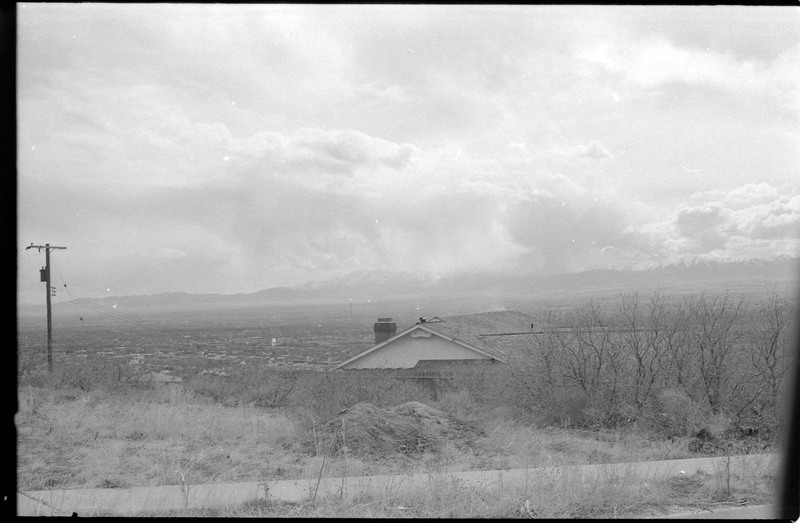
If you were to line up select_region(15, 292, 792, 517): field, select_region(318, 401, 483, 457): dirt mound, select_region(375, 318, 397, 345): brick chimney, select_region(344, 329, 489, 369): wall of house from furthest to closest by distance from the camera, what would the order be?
select_region(375, 318, 397, 345): brick chimney → select_region(344, 329, 489, 369): wall of house → select_region(318, 401, 483, 457): dirt mound → select_region(15, 292, 792, 517): field

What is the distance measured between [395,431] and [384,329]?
17.3 m

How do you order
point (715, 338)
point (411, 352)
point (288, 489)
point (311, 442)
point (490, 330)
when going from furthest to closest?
point (490, 330)
point (411, 352)
point (715, 338)
point (311, 442)
point (288, 489)

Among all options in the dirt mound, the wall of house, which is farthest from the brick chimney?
the dirt mound

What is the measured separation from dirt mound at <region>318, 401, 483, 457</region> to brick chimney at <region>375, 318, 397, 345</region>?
48.5ft

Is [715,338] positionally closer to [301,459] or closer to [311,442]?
[311,442]

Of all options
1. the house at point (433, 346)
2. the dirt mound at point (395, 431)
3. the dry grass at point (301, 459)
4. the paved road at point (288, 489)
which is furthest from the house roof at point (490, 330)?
the paved road at point (288, 489)

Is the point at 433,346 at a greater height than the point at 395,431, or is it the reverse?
the point at 433,346

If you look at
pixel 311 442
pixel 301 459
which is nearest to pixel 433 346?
pixel 311 442

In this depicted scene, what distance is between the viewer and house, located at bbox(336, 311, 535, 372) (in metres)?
26.4

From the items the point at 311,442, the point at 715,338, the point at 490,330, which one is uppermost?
the point at 715,338

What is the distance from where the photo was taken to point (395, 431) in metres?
13.3

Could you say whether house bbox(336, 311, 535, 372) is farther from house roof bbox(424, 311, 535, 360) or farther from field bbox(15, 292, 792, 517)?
field bbox(15, 292, 792, 517)

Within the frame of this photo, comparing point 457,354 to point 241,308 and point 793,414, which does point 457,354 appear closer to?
point 793,414

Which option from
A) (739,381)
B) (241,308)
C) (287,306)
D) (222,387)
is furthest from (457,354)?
(241,308)
